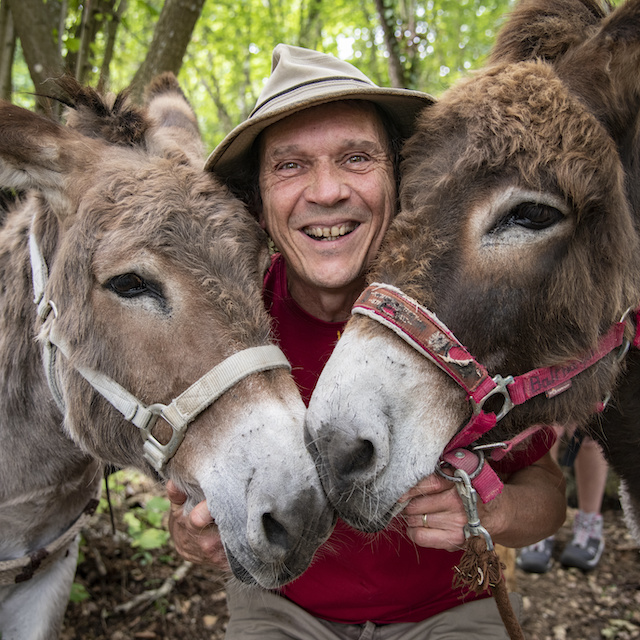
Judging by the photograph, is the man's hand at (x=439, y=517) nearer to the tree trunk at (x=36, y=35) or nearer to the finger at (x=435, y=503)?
the finger at (x=435, y=503)

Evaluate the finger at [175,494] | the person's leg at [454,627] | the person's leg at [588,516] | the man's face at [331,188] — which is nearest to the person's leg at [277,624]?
the person's leg at [454,627]

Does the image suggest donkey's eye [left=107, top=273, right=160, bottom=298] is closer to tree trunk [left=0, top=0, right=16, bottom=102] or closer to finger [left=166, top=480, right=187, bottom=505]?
finger [left=166, top=480, right=187, bottom=505]

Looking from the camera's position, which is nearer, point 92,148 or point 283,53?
point 92,148

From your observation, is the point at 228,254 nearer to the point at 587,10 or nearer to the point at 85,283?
the point at 85,283

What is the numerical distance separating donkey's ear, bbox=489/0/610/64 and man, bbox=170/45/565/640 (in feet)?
1.20

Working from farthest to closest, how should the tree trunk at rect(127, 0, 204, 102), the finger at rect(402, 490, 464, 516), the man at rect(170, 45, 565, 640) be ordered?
the tree trunk at rect(127, 0, 204, 102) < the man at rect(170, 45, 565, 640) < the finger at rect(402, 490, 464, 516)

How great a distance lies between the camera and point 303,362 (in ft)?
7.50

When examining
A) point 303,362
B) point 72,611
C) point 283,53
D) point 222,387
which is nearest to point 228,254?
point 222,387

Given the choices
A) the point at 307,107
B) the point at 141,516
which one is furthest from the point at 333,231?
the point at 141,516

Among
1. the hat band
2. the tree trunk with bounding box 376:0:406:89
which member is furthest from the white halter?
the tree trunk with bounding box 376:0:406:89

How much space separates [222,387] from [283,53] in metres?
1.51

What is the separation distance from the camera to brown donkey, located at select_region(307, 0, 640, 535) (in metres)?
1.49

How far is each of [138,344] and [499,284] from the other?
1.12m

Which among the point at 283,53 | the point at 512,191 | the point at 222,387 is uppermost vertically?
the point at 283,53
